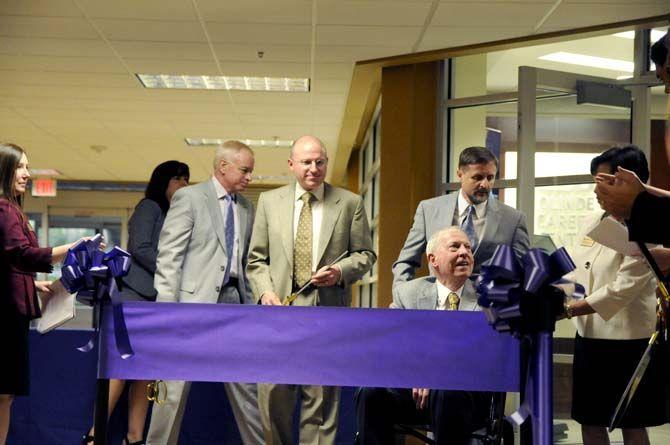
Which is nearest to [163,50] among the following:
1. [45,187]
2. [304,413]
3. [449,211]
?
[449,211]

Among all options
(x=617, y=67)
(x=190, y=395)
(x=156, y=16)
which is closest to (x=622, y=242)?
(x=190, y=395)

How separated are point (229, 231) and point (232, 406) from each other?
2.63 feet

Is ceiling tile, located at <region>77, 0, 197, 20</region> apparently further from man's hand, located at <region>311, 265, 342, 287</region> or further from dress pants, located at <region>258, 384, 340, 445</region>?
dress pants, located at <region>258, 384, 340, 445</region>

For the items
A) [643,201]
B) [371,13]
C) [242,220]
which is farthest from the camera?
[371,13]

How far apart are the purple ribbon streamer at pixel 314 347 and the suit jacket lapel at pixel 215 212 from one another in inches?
60.7

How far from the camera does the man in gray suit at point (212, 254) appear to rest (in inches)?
159

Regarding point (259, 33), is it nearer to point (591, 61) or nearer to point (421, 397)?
point (591, 61)

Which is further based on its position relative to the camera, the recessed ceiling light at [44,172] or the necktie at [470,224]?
the recessed ceiling light at [44,172]

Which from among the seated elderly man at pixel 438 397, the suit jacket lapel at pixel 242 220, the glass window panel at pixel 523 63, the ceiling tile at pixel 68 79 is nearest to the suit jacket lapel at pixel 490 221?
the seated elderly man at pixel 438 397

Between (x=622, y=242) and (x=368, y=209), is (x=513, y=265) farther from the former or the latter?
(x=368, y=209)

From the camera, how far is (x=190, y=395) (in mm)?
4559

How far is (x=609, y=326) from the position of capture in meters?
3.33

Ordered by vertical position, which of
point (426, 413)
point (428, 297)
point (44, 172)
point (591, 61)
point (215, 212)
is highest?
point (591, 61)

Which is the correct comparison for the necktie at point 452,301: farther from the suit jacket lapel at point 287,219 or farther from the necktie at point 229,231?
the necktie at point 229,231
